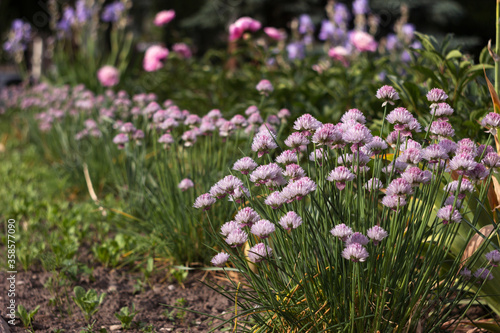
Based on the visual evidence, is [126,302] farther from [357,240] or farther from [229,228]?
[357,240]

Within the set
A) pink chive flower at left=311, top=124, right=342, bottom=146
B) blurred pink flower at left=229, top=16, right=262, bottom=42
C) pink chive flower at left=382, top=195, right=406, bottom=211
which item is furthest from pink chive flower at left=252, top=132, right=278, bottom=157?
blurred pink flower at left=229, top=16, right=262, bottom=42

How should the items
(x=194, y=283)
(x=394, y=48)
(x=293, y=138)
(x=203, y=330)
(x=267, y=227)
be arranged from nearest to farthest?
(x=267, y=227) < (x=293, y=138) < (x=203, y=330) < (x=194, y=283) < (x=394, y=48)

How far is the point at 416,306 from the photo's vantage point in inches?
52.6

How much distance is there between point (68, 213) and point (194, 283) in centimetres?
136

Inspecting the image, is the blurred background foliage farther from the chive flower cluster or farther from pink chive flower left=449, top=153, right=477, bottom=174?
pink chive flower left=449, top=153, right=477, bottom=174

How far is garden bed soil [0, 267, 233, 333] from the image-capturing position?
1834 millimetres

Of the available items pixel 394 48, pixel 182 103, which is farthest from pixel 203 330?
pixel 394 48

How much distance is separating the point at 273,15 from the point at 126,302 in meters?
10.2

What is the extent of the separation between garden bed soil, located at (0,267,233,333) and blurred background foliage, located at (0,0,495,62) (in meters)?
7.65

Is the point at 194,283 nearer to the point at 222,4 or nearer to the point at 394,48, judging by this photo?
the point at 394,48

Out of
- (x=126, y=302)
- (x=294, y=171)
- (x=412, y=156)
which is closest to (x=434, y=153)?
(x=412, y=156)

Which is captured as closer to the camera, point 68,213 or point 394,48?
point 68,213

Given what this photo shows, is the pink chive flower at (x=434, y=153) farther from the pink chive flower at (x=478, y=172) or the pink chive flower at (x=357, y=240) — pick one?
the pink chive flower at (x=357, y=240)

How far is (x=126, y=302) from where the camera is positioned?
209cm
